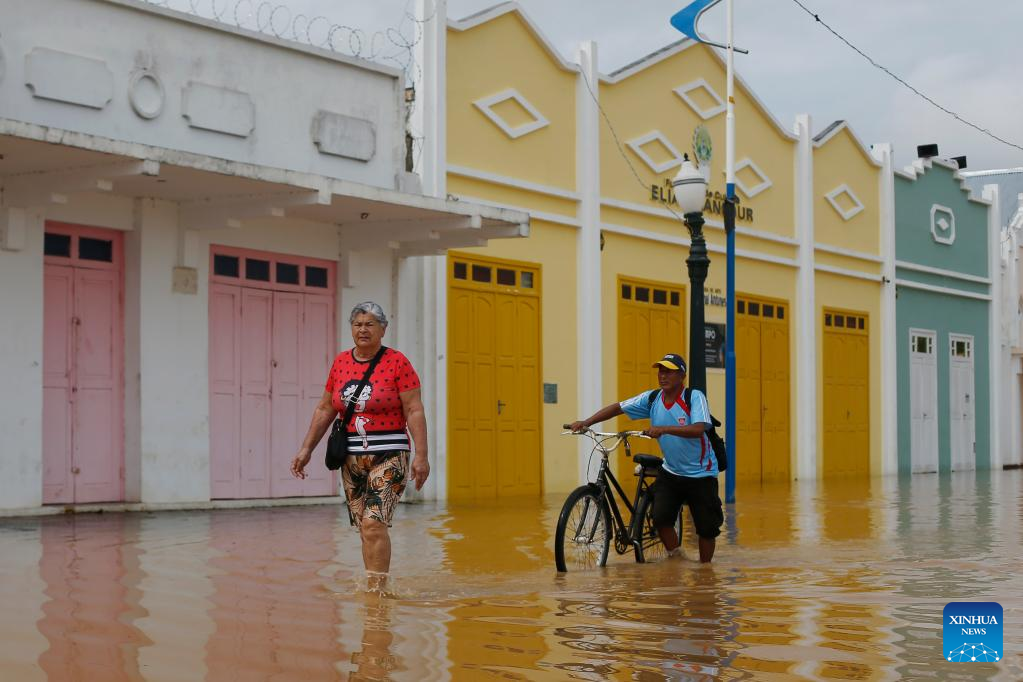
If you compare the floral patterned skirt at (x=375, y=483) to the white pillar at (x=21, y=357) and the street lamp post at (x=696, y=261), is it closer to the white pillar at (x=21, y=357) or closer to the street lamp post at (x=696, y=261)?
the white pillar at (x=21, y=357)

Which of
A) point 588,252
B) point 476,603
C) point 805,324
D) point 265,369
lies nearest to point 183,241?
point 265,369

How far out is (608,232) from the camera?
70.1 ft

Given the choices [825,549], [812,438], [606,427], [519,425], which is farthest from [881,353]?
[825,549]

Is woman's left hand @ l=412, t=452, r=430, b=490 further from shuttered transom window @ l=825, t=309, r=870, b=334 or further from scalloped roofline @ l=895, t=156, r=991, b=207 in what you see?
→ scalloped roofline @ l=895, t=156, r=991, b=207

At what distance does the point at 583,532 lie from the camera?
975cm

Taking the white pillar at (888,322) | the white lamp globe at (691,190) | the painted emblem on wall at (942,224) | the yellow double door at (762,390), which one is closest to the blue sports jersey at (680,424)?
the white lamp globe at (691,190)

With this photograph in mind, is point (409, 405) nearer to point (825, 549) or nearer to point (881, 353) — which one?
point (825, 549)

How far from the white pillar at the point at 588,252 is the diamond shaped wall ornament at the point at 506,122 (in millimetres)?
924

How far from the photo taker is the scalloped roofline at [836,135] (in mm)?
27328

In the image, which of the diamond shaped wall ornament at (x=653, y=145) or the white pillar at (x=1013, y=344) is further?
the white pillar at (x=1013, y=344)

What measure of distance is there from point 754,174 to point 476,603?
18346 millimetres

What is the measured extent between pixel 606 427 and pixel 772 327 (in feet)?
17.8

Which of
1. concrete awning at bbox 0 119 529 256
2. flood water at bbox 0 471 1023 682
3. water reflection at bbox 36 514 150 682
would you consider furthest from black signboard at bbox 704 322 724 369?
water reflection at bbox 36 514 150 682

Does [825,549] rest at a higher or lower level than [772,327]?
lower
